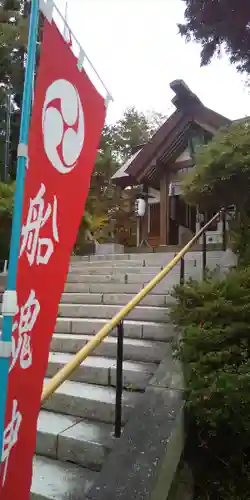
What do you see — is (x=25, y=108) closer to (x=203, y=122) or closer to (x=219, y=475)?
(x=219, y=475)

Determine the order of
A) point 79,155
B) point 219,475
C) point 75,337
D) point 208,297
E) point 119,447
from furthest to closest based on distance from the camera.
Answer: point 75,337 < point 208,297 < point 219,475 < point 119,447 < point 79,155

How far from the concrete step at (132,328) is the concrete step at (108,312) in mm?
92

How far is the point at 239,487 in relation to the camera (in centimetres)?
251

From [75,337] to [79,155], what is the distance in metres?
2.73

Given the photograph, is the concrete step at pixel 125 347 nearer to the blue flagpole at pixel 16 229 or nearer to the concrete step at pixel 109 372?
the concrete step at pixel 109 372

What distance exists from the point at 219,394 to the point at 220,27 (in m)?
5.98

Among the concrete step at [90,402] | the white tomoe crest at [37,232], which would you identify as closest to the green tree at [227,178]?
the concrete step at [90,402]

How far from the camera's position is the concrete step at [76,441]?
8.21 feet

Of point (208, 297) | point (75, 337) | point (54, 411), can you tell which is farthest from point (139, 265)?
point (54, 411)

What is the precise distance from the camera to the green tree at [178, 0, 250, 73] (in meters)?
5.92

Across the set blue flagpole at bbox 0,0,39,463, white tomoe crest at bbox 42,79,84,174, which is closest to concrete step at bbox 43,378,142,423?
blue flagpole at bbox 0,0,39,463

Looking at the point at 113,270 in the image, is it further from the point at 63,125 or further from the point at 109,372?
the point at 63,125

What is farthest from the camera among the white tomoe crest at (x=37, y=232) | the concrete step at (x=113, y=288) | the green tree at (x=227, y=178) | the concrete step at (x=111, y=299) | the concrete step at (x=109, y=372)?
the green tree at (x=227, y=178)

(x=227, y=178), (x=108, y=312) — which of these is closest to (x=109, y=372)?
(x=108, y=312)
